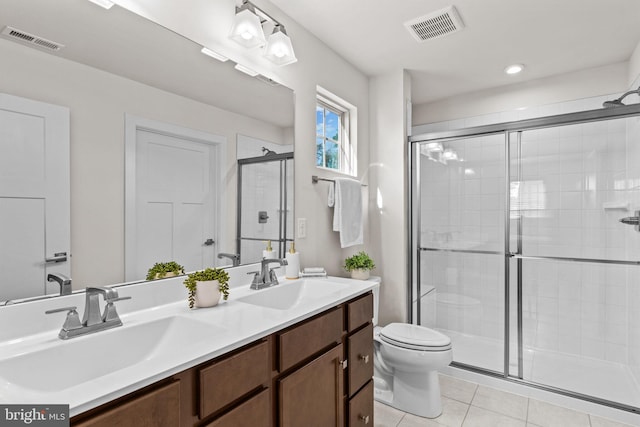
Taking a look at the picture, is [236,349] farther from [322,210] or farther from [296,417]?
[322,210]

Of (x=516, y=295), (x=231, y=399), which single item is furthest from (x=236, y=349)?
(x=516, y=295)

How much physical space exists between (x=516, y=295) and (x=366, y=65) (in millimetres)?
2115

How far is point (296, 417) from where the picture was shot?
122cm

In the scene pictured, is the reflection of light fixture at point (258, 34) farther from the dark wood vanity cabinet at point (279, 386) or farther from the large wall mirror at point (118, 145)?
the dark wood vanity cabinet at point (279, 386)

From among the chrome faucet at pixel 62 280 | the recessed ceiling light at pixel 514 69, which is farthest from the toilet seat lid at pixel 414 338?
the recessed ceiling light at pixel 514 69

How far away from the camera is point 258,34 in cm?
163

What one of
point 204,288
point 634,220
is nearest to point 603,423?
point 634,220

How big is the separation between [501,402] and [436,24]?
2500 millimetres

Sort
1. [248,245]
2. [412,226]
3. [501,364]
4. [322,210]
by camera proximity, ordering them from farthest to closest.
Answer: [412,226], [501,364], [322,210], [248,245]

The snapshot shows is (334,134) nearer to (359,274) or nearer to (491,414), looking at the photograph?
(359,274)

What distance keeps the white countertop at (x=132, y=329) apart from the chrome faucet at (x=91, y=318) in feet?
0.10

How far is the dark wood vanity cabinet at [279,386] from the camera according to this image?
0.78m

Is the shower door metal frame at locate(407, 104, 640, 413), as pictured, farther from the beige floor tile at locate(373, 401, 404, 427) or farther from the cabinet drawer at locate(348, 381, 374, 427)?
the cabinet drawer at locate(348, 381, 374, 427)

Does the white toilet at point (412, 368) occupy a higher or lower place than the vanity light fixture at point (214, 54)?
lower
